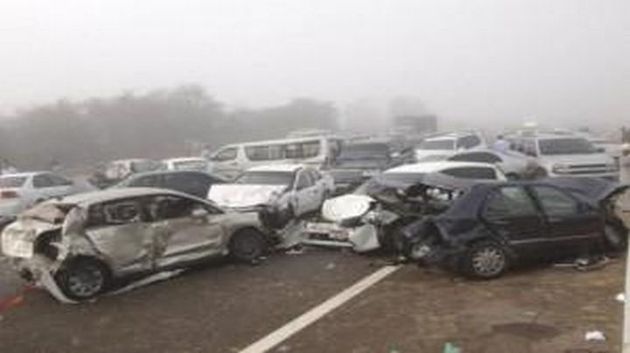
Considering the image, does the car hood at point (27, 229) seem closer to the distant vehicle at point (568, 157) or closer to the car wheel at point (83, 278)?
the car wheel at point (83, 278)

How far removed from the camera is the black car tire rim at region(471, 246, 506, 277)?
1313cm

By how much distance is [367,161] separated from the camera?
99.5 feet

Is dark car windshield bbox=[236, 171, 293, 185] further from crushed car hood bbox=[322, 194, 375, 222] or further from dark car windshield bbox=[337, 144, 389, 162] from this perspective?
dark car windshield bbox=[337, 144, 389, 162]

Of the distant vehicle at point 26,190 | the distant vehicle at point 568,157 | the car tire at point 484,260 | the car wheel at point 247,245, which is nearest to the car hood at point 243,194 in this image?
the car wheel at point 247,245

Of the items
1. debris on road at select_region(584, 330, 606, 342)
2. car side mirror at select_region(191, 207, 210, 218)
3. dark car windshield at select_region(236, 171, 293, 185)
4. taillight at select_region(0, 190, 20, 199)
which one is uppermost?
dark car windshield at select_region(236, 171, 293, 185)

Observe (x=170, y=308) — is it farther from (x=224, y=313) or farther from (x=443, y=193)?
(x=443, y=193)

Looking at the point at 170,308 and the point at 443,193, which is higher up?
the point at 443,193

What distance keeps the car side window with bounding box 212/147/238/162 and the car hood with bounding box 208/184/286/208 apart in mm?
16324

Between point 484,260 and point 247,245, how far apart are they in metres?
4.45

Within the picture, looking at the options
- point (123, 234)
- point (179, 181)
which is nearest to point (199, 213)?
point (123, 234)

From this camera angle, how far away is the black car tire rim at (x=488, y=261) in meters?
13.1

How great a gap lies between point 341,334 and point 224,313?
7.18ft

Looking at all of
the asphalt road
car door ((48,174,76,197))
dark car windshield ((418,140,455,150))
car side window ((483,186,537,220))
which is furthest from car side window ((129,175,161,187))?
dark car windshield ((418,140,455,150))

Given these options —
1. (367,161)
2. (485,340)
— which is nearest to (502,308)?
(485,340)
